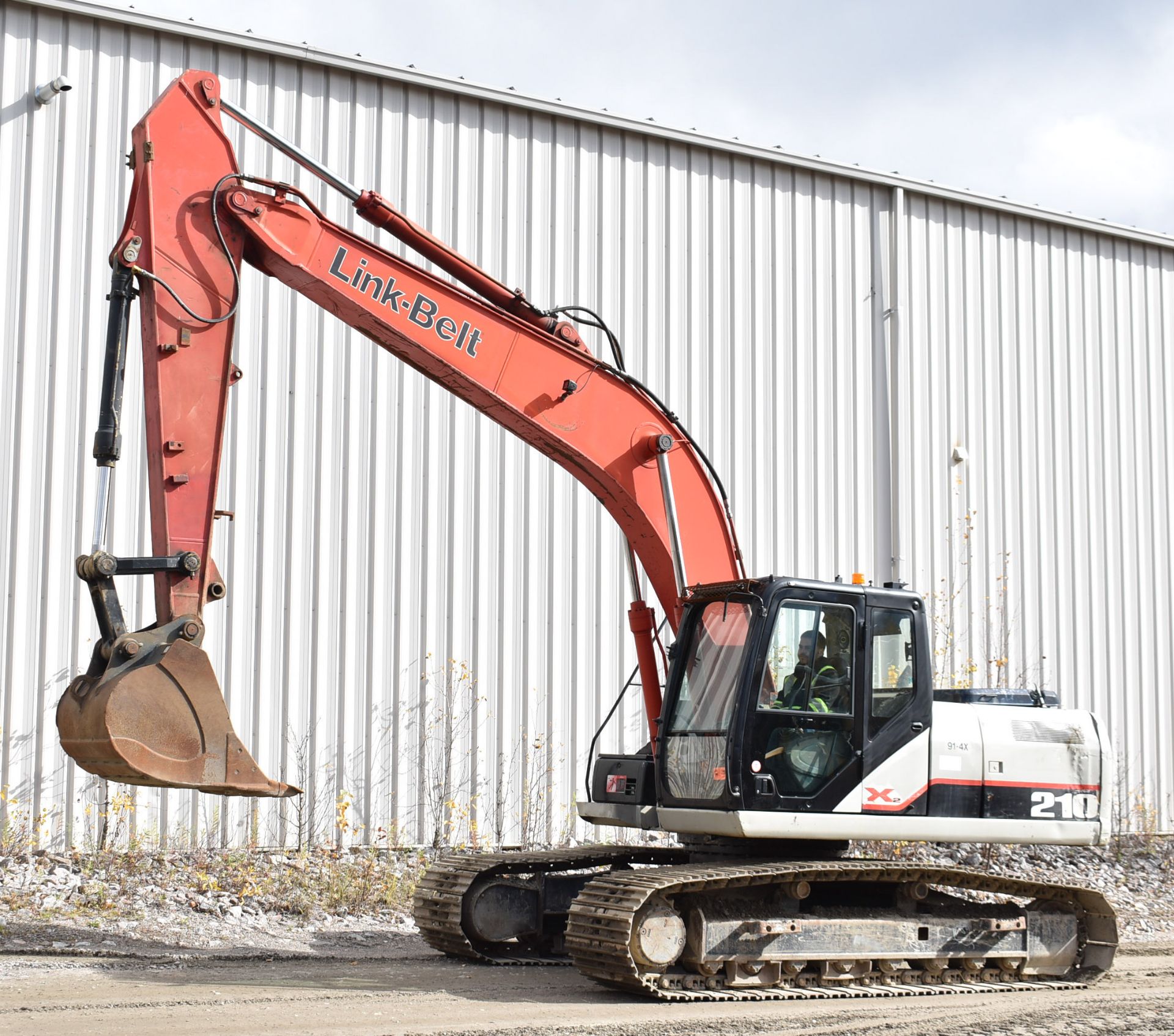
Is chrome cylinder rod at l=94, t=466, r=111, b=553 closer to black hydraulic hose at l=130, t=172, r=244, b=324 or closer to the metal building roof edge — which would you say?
black hydraulic hose at l=130, t=172, r=244, b=324

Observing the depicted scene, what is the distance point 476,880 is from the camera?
31.9 ft

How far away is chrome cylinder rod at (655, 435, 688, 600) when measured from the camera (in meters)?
9.30

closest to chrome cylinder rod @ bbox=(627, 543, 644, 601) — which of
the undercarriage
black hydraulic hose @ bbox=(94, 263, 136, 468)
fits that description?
the undercarriage

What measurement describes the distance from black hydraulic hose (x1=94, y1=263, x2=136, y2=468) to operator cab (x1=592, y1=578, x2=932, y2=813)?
384 cm

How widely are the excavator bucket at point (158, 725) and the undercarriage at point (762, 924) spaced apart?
2386 millimetres

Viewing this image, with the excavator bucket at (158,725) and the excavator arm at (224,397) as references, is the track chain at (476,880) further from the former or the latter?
the excavator bucket at (158,725)

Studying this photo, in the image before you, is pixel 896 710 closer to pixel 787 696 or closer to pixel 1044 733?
pixel 787 696

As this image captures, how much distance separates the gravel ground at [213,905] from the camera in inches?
420

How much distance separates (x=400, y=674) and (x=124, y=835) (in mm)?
3008

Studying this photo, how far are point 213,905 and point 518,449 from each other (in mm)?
5658

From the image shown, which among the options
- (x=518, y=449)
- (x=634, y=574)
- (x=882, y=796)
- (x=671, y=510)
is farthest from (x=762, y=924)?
(x=518, y=449)

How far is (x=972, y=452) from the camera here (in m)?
17.3

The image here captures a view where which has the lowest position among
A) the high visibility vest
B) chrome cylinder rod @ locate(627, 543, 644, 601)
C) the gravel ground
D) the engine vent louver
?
the gravel ground

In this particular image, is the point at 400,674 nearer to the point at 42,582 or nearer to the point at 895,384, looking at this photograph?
the point at 42,582
